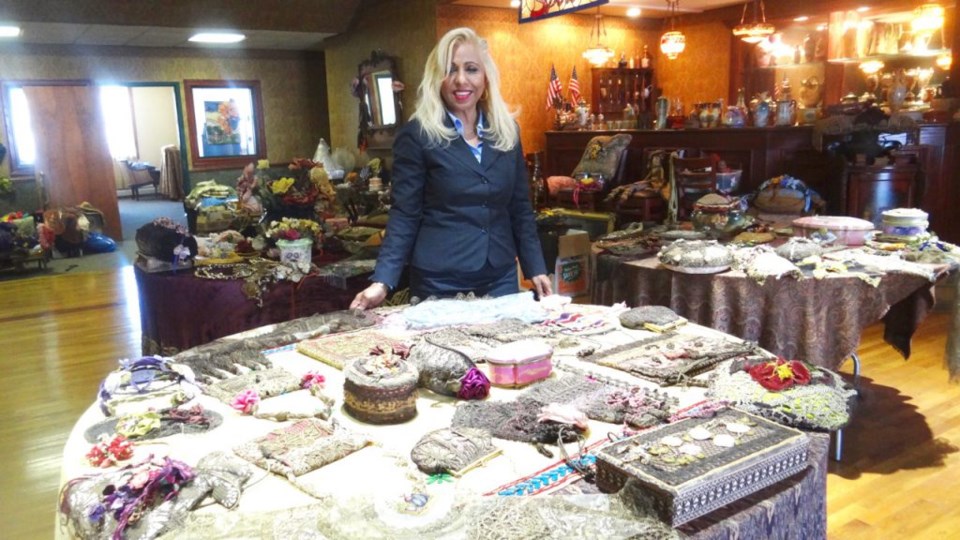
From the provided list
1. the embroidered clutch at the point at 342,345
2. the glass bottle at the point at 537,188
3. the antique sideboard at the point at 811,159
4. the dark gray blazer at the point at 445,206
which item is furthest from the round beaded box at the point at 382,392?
the glass bottle at the point at 537,188

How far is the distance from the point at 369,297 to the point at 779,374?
3.84 feet

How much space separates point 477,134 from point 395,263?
48 centimetres

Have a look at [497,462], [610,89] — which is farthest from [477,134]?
[610,89]

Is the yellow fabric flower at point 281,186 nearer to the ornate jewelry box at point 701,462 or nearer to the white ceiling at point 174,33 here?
the ornate jewelry box at point 701,462

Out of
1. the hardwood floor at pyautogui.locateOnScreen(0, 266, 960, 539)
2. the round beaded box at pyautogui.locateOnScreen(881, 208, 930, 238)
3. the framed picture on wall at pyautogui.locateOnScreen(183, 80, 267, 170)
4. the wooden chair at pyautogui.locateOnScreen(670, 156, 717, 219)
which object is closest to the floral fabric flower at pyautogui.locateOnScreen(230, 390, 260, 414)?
the hardwood floor at pyautogui.locateOnScreen(0, 266, 960, 539)

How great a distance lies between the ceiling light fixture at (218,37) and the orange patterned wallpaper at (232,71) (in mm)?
681

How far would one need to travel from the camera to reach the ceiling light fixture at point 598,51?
29.2 feet

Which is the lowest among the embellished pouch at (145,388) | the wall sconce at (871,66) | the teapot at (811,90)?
the embellished pouch at (145,388)

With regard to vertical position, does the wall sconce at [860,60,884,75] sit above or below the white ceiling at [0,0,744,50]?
below

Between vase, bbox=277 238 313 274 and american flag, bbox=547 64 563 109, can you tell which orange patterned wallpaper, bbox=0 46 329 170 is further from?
vase, bbox=277 238 313 274

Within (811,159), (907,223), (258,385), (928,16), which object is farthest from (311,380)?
(928,16)

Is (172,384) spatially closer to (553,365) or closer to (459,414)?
(459,414)

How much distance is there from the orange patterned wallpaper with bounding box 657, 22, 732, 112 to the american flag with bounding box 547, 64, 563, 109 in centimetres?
206

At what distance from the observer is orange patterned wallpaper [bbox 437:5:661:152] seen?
8328 mm
